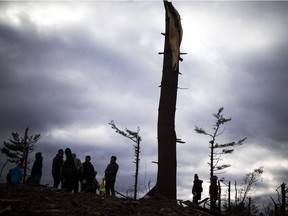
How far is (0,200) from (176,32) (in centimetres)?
671

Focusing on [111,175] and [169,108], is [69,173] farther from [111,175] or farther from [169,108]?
[169,108]

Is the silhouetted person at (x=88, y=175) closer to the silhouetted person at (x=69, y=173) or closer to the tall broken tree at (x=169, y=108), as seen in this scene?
the silhouetted person at (x=69, y=173)

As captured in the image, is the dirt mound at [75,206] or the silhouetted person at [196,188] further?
the silhouetted person at [196,188]

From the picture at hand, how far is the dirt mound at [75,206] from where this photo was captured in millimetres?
5270

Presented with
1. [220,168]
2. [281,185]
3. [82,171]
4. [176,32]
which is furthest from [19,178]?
[220,168]

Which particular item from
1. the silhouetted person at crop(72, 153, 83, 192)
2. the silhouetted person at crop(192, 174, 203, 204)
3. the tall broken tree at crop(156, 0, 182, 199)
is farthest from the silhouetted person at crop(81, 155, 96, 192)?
the silhouetted person at crop(192, 174, 203, 204)

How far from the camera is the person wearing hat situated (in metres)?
11.1

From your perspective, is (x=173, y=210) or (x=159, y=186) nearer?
(x=173, y=210)

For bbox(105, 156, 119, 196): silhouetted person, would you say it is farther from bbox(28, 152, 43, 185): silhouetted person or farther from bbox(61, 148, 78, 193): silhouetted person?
bbox(28, 152, 43, 185): silhouetted person

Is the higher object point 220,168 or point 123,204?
point 220,168

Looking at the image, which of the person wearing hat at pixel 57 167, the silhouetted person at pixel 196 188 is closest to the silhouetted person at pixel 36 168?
the person wearing hat at pixel 57 167

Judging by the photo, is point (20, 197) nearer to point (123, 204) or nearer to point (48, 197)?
point (48, 197)

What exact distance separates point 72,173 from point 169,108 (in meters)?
3.81

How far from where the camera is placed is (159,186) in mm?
8328
